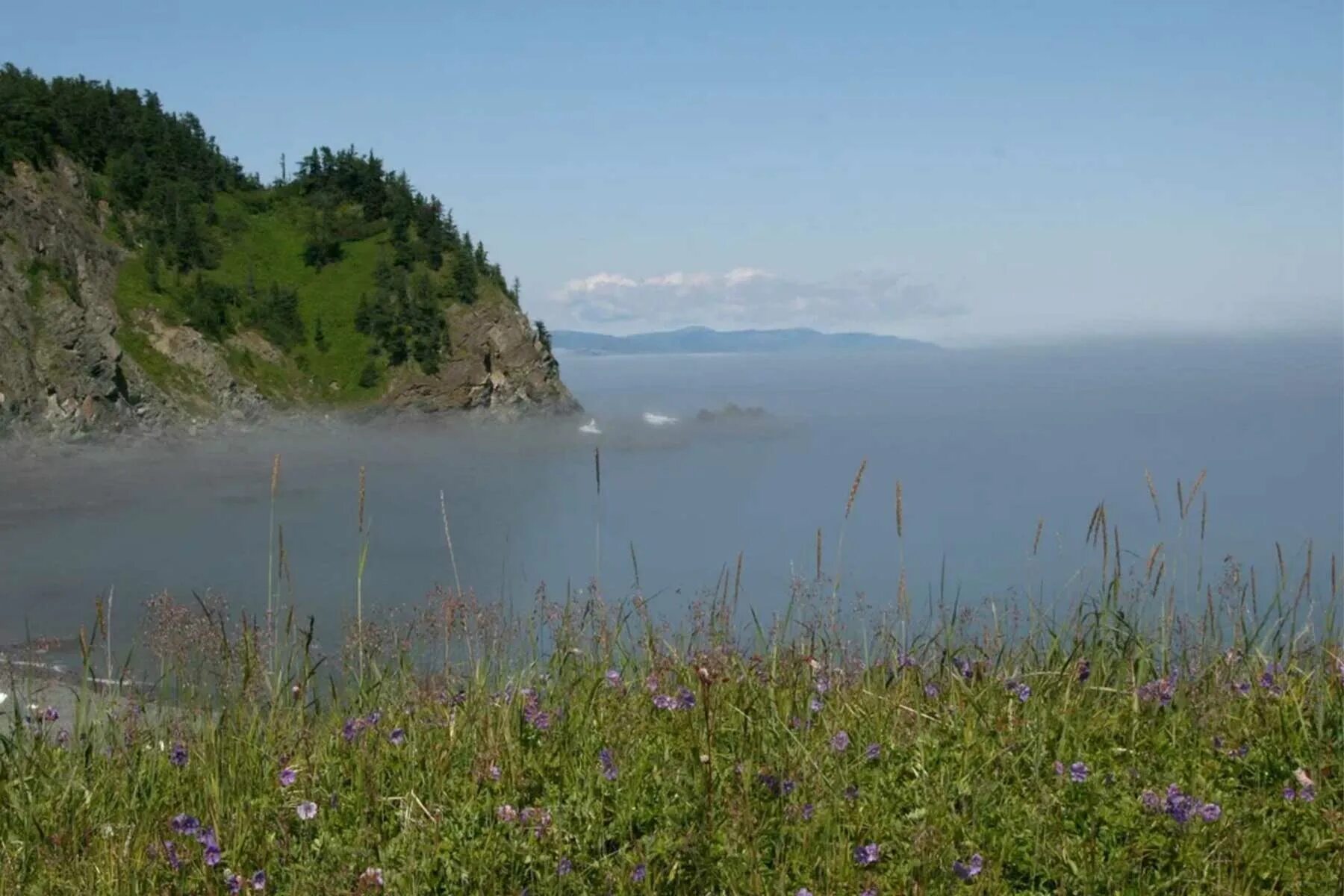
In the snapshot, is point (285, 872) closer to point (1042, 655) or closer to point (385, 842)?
point (385, 842)

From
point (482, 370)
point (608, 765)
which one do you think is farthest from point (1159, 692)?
point (482, 370)

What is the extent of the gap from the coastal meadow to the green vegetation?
85.9 metres

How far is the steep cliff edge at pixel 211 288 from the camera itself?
256 feet

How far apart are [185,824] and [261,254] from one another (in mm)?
101523

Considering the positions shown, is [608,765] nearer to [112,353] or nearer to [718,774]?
[718,774]

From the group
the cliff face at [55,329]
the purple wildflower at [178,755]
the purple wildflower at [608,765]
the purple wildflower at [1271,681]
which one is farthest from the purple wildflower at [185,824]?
the cliff face at [55,329]

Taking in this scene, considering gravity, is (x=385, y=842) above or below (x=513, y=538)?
above

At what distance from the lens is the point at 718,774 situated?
14.5ft

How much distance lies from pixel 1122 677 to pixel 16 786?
14.8 feet

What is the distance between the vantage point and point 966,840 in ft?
12.9

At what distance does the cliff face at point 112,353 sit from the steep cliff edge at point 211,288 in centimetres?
13

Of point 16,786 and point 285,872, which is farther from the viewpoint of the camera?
point 16,786

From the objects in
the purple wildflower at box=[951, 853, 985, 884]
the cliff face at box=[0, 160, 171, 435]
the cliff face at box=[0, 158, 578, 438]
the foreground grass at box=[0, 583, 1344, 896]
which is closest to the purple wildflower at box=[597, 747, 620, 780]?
the foreground grass at box=[0, 583, 1344, 896]

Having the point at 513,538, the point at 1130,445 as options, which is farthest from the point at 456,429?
the point at 1130,445
